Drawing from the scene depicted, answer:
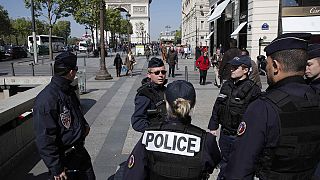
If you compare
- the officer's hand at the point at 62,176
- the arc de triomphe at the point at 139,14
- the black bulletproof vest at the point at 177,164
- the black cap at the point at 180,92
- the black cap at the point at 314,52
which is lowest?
the officer's hand at the point at 62,176

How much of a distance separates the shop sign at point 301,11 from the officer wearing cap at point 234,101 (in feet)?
50.4

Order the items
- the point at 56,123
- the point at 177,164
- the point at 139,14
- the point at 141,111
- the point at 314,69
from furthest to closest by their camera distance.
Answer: the point at 139,14 → the point at 314,69 → the point at 141,111 → the point at 56,123 → the point at 177,164

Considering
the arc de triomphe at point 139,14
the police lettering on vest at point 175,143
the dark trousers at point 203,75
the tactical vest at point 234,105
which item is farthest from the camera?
the arc de triomphe at point 139,14

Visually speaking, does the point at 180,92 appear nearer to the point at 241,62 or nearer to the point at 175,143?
the point at 175,143

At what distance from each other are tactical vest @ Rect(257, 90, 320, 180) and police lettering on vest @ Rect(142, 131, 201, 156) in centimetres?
50

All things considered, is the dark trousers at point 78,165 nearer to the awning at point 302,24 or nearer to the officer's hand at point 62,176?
the officer's hand at point 62,176

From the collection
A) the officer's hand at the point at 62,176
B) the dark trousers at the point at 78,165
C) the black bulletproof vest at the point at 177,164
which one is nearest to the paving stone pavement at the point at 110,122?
the dark trousers at the point at 78,165

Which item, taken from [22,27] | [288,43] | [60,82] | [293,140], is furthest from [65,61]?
[22,27]

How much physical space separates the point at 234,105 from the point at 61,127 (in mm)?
2189

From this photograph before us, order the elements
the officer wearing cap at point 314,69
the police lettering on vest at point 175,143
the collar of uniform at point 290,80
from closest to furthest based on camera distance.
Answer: the police lettering on vest at point 175,143 → the collar of uniform at point 290,80 → the officer wearing cap at point 314,69

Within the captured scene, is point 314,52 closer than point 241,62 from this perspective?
Yes

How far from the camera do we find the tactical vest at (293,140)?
6.42 feet

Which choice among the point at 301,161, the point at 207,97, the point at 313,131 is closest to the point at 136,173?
the point at 301,161

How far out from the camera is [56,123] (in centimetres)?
296
